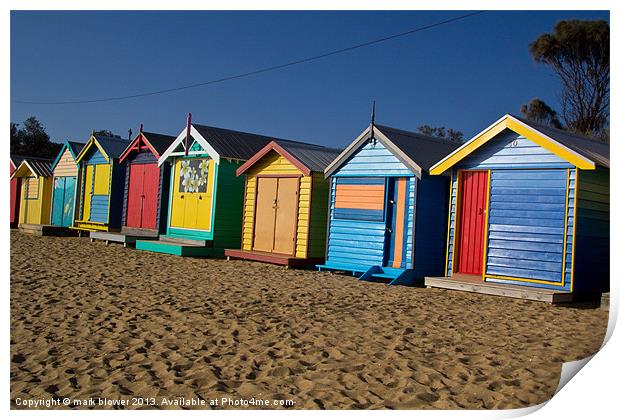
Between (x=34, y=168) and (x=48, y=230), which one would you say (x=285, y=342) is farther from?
(x=34, y=168)

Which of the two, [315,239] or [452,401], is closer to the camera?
[452,401]

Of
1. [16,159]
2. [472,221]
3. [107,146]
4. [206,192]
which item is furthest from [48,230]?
[472,221]

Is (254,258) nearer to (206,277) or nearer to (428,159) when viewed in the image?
(206,277)

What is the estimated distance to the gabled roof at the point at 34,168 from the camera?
22938 millimetres

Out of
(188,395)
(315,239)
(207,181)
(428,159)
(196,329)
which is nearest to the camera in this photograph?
(188,395)

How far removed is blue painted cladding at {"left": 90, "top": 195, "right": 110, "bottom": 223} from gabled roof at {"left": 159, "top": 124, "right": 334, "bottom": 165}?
3540 millimetres

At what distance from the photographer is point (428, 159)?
11.5 meters

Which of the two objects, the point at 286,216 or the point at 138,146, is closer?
the point at 286,216

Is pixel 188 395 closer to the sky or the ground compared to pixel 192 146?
closer to the ground

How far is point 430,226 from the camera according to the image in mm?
11211

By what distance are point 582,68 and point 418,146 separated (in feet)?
10.7

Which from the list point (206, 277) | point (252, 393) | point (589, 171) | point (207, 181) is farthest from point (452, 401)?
point (207, 181)
